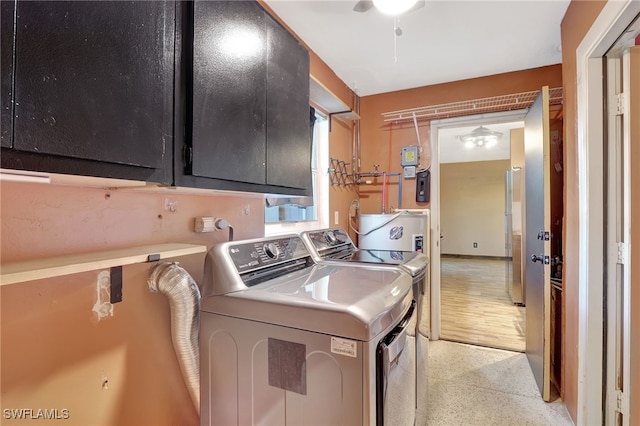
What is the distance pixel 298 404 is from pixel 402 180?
249cm

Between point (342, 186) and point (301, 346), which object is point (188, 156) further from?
point (342, 186)

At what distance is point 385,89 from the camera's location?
3072mm

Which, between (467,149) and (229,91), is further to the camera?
(467,149)

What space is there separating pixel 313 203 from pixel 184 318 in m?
1.52

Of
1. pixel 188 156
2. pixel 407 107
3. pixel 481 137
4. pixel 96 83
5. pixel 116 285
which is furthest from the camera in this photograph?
pixel 481 137

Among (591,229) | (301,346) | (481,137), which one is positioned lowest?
(301,346)

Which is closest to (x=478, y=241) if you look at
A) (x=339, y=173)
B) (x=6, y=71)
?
(x=339, y=173)

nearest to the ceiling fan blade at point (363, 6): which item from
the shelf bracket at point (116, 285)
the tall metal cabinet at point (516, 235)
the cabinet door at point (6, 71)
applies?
the cabinet door at point (6, 71)

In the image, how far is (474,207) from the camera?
7.47m

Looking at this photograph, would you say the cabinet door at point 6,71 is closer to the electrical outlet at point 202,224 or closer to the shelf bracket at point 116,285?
the shelf bracket at point 116,285

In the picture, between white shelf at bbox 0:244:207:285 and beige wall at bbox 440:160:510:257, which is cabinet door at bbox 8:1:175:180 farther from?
beige wall at bbox 440:160:510:257

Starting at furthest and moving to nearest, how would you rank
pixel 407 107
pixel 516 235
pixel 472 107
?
pixel 516 235, pixel 407 107, pixel 472 107

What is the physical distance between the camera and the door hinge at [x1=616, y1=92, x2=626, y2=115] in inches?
59.7

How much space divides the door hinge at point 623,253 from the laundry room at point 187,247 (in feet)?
0.03
